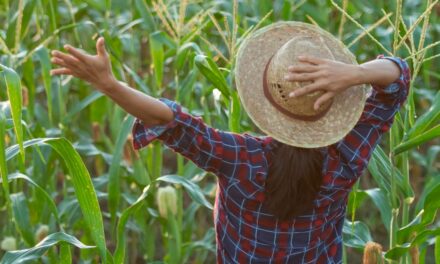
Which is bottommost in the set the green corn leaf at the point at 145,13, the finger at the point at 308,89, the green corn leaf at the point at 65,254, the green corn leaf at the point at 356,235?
the green corn leaf at the point at 356,235

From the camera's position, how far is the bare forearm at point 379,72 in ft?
6.99

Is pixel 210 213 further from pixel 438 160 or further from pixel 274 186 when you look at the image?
pixel 274 186

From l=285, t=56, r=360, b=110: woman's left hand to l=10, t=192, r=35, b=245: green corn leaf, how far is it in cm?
141

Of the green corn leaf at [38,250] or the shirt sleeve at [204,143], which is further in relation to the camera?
the green corn leaf at [38,250]

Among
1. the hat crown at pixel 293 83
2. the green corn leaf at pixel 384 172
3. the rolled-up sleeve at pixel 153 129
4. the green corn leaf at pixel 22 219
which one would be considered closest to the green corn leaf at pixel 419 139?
the green corn leaf at pixel 384 172

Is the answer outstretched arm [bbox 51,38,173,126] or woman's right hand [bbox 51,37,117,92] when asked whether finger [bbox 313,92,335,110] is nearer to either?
outstretched arm [bbox 51,38,173,126]

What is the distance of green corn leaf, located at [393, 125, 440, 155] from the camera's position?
99.7 inches

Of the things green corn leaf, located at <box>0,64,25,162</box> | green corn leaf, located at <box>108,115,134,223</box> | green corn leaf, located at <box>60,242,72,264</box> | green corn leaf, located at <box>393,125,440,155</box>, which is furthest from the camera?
green corn leaf, located at <box>108,115,134,223</box>

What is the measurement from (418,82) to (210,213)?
1.48 metres

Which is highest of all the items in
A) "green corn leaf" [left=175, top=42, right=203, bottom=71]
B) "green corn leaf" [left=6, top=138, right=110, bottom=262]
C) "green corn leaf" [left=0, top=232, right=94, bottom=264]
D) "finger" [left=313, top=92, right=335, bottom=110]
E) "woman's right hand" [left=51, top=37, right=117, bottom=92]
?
"woman's right hand" [left=51, top=37, right=117, bottom=92]

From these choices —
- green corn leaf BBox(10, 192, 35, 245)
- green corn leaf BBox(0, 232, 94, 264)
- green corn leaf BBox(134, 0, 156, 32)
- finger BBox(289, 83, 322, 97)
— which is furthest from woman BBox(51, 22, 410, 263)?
green corn leaf BBox(134, 0, 156, 32)

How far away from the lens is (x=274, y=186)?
2213 mm

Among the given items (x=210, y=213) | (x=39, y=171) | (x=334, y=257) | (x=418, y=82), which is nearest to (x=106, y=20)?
(x=39, y=171)

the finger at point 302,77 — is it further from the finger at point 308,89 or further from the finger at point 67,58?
the finger at point 67,58
